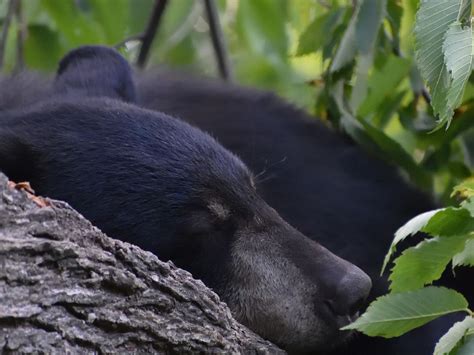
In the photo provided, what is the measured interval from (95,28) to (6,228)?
2.83 meters

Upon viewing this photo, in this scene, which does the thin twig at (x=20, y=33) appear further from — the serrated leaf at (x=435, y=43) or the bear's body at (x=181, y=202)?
the serrated leaf at (x=435, y=43)

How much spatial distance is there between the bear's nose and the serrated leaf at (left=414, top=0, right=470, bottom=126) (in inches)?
24.6

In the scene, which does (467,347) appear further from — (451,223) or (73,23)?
(73,23)

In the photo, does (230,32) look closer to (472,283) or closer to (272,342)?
(472,283)

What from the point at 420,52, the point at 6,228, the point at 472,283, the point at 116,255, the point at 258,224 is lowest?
the point at 472,283

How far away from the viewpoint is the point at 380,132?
4.02 m

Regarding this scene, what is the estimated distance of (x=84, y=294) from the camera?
2.21 metres

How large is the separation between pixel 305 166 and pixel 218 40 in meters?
1.01

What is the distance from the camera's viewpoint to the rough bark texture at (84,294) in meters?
2.12

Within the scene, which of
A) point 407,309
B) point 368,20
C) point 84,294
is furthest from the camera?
point 368,20

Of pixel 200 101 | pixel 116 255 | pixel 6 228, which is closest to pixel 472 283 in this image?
pixel 200 101

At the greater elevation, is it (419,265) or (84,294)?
(84,294)

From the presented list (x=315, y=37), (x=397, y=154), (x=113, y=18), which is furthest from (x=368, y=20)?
(x=113, y=18)

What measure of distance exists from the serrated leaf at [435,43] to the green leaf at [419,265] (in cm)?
31
